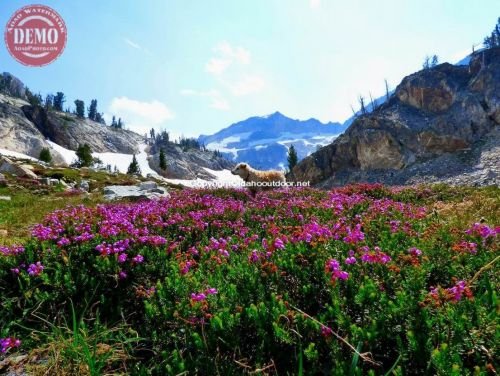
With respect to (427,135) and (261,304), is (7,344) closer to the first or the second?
(261,304)

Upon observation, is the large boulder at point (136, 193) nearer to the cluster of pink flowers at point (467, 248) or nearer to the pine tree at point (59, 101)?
the cluster of pink flowers at point (467, 248)

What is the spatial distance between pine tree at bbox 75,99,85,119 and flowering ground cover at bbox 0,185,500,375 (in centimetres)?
21345

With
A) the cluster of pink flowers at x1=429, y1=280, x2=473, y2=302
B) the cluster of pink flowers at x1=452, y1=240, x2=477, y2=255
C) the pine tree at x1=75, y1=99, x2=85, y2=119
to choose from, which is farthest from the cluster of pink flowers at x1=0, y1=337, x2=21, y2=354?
the pine tree at x1=75, y1=99, x2=85, y2=119

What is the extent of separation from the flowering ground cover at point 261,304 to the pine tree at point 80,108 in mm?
213450

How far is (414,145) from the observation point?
5412 cm

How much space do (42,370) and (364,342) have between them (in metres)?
2.88

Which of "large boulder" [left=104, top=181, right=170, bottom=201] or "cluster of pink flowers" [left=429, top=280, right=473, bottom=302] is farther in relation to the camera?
"large boulder" [left=104, top=181, right=170, bottom=201]

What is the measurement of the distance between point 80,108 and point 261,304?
219 meters

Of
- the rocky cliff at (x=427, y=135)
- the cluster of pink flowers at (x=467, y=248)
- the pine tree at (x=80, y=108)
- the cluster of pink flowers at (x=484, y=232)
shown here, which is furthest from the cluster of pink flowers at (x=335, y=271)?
the pine tree at (x=80, y=108)

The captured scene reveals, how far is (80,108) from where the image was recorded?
19288 centimetres

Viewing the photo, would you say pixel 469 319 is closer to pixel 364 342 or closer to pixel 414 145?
pixel 364 342

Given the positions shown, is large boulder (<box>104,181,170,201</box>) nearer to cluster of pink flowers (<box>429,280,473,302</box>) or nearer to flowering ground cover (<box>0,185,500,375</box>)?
flowering ground cover (<box>0,185,500,375</box>)

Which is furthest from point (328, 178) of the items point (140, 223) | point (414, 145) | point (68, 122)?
point (68, 122)

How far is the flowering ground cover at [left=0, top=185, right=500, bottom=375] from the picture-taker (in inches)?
93.5
